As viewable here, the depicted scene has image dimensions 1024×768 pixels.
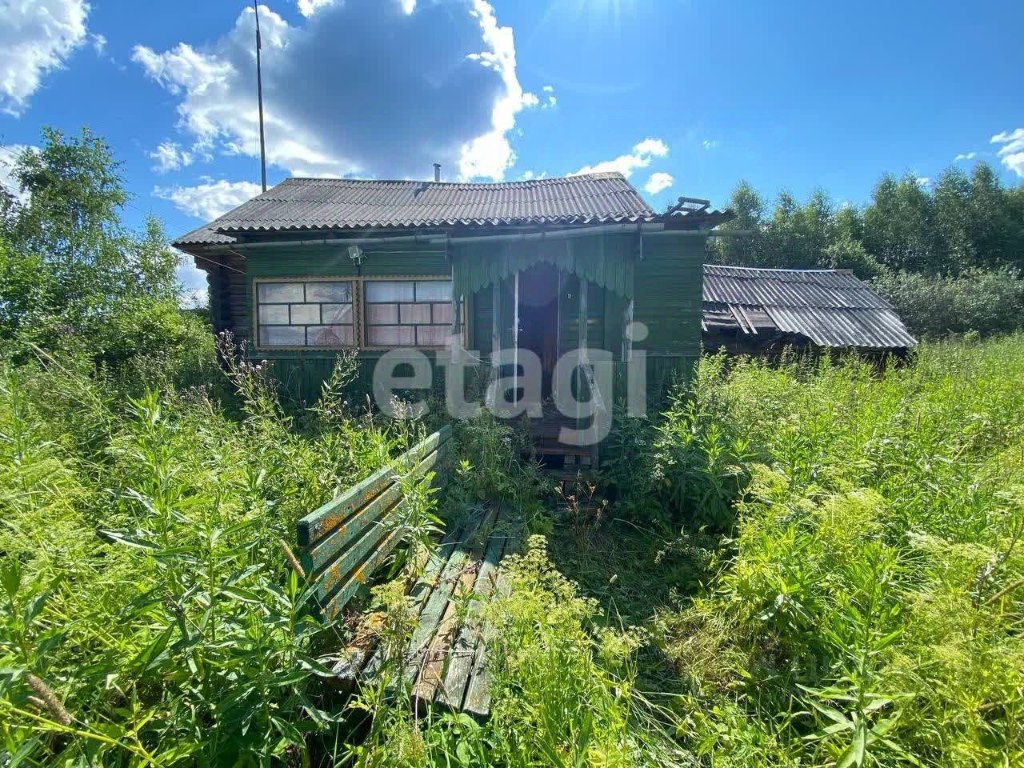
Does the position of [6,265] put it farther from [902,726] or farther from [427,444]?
[902,726]

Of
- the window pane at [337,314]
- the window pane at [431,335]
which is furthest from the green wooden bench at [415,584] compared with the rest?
the window pane at [337,314]

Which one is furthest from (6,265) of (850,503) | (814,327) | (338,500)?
(814,327)

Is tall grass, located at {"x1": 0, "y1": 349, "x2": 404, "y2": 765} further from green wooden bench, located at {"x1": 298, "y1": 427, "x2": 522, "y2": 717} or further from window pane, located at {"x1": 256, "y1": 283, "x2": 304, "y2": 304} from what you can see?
window pane, located at {"x1": 256, "y1": 283, "x2": 304, "y2": 304}

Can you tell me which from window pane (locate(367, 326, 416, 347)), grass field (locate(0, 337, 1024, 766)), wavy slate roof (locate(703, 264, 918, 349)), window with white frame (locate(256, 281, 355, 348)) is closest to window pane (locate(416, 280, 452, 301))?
window pane (locate(367, 326, 416, 347))

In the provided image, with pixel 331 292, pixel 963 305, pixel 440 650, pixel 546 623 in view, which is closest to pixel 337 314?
pixel 331 292

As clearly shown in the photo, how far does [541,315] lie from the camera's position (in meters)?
8.65

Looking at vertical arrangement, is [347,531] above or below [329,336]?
below

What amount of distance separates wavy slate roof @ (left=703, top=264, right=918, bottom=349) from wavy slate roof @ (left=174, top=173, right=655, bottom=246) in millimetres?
4888

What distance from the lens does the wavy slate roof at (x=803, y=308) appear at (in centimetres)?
1095

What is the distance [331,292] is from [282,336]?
1.21 metres

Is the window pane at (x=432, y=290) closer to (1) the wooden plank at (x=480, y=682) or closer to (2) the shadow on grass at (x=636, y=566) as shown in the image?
(2) the shadow on grass at (x=636, y=566)

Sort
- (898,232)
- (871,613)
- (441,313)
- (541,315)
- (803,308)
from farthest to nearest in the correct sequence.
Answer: (898,232) → (803,308) → (541,315) → (441,313) → (871,613)

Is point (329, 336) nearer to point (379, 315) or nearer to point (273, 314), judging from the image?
point (379, 315)

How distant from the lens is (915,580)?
257cm
